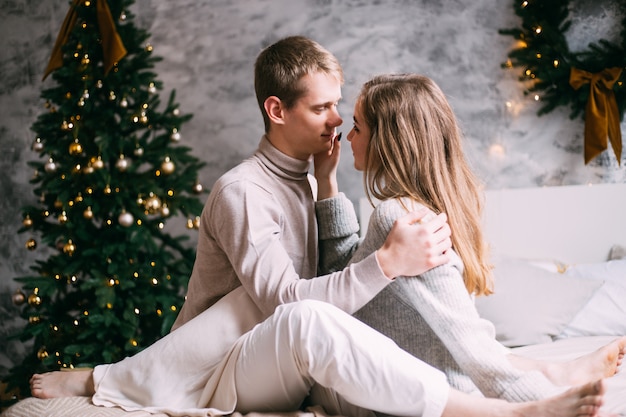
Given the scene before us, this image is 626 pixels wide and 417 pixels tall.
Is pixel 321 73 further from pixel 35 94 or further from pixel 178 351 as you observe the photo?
pixel 35 94

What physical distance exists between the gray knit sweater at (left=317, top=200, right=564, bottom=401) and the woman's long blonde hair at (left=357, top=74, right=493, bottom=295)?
0.09 meters

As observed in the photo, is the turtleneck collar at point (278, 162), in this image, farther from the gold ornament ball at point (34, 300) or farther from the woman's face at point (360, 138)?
the gold ornament ball at point (34, 300)

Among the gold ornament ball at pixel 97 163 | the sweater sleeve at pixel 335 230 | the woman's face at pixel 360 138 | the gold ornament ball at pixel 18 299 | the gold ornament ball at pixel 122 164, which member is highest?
the woman's face at pixel 360 138

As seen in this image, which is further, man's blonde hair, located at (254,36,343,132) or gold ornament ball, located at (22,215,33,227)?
gold ornament ball, located at (22,215,33,227)

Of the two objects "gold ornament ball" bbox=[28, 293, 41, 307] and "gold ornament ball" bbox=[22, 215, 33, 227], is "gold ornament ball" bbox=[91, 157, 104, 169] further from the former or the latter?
"gold ornament ball" bbox=[28, 293, 41, 307]

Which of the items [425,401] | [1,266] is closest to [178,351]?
[425,401]

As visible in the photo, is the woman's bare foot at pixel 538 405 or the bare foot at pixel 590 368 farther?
the bare foot at pixel 590 368

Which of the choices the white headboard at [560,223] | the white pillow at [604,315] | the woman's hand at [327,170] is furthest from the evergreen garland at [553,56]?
the woman's hand at [327,170]

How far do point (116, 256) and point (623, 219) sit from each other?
216 cm

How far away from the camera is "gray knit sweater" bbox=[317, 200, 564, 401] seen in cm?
141

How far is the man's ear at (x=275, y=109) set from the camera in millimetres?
1944

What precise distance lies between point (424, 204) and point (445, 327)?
33 cm

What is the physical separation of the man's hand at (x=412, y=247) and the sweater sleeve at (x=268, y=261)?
0.11ft

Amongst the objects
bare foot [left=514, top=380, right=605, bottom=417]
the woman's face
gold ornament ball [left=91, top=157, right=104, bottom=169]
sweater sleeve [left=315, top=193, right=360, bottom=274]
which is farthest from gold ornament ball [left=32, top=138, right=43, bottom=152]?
bare foot [left=514, top=380, right=605, bottom=417]
